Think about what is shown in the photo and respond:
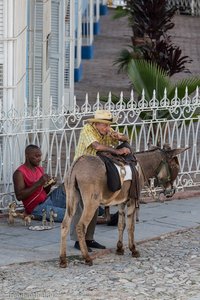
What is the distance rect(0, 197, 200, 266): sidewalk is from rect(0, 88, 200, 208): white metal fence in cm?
68

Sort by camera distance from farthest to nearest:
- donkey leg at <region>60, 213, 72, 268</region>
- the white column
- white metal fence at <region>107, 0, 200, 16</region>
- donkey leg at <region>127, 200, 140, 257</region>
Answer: white metal fence at <region>107, 0, 200, 16</region> → the white column → donkey leg at <region>127, 200, 140, 257</region> → donkey leg at <region>60, 213, 72, 268</region>

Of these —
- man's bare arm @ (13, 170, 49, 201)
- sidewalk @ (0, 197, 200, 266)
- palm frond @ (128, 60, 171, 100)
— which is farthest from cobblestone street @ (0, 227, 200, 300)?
palm frond @ (128, 60, 171, 100)

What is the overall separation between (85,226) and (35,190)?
1983 mm

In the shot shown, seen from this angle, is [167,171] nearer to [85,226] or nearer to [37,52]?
[85,226]

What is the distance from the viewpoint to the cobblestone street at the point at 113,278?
30.6 ft

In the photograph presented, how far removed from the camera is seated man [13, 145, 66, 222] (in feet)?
39.7

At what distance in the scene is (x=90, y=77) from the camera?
2634 centimetres

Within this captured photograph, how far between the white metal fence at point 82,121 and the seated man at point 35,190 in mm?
347

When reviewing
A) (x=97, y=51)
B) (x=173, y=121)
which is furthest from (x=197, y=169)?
(x=97, y=51)

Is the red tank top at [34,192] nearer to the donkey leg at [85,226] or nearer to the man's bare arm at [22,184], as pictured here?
the man's bare arm at [22,184]

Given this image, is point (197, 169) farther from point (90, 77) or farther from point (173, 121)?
point (90, 77)

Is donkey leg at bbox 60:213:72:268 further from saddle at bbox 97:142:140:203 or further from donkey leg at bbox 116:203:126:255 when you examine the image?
donkey leg at bbox 116:203:126:255

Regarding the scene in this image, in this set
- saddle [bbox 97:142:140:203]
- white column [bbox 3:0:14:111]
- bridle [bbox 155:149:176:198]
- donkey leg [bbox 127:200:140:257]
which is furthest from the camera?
white column [bbox 3:0:14:111]

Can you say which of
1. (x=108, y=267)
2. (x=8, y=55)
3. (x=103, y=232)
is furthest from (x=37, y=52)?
(x=108, y=267)
